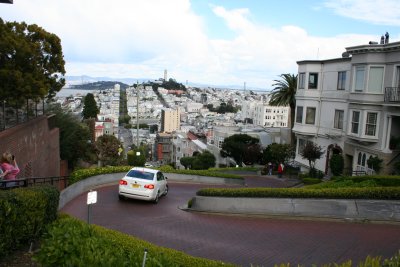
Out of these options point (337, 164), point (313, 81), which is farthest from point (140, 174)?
point (313, 81)

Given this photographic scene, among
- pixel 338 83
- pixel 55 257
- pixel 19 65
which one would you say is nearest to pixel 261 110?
pixel 338 83

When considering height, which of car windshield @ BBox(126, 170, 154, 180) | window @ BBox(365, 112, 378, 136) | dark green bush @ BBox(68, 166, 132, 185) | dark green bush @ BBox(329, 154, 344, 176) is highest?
window @ BBox(365, 112, 378, 136)

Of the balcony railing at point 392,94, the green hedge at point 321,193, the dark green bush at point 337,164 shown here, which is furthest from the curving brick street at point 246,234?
the dark green bush at point 337,164

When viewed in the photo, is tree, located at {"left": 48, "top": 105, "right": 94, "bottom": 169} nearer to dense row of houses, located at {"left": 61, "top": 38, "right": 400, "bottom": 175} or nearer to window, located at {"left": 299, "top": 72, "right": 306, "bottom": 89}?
dense row of houses, located at {"left": 61, "top": 38, "right": 400, "bottom": 175}

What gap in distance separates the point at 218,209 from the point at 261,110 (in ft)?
544

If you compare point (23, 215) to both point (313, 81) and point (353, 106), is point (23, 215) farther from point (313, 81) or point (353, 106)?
point (313, 81)

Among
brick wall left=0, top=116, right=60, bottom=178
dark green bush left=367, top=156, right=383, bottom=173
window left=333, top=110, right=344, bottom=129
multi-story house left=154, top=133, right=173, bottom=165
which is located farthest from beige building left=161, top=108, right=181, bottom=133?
dark green bush left=367, top=156, right=383, bottom=173

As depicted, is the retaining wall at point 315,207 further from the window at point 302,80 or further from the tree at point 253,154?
the tree at point 253,154

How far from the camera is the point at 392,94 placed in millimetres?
23891

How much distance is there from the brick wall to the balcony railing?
19.6 metres

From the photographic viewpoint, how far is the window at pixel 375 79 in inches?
983

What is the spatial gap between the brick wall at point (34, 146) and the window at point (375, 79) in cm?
1948

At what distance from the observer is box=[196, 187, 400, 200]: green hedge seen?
43.8ft

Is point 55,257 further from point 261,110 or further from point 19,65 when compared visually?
point 261,110
